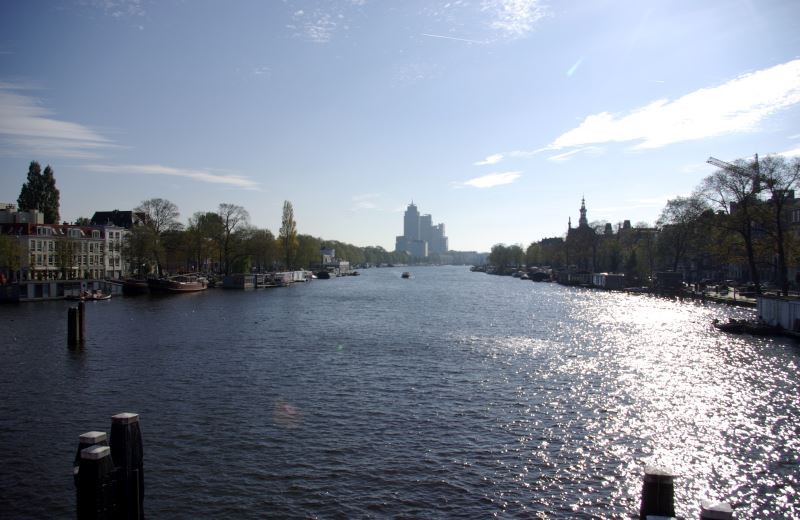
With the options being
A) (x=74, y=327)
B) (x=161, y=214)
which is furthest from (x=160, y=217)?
(x=74, y=327)

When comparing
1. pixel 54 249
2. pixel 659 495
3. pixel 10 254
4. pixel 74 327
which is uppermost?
pixel 54 249

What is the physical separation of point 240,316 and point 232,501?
5945 centimetres

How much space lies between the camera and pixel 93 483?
15320 millimetres

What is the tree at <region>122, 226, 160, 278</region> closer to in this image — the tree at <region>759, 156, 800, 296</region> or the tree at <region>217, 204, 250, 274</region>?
the tree at <region>217, 204, 250, 274</region>

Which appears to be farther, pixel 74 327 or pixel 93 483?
pixel 74 327

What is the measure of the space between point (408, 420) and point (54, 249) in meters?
125

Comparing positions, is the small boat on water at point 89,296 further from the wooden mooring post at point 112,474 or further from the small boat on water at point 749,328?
the small boat on water at point 749,328

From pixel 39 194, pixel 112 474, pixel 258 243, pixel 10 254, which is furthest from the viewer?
pixel 258 243

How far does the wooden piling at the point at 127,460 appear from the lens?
1695 cm

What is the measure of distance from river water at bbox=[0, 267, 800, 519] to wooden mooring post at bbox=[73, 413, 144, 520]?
5.49 ft

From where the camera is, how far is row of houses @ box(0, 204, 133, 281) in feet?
375

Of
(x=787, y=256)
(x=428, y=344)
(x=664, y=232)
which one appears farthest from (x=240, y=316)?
(x=664, y=232)

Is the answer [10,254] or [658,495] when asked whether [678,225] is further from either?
[10,254]

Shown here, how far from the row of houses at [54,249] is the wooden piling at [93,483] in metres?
110
